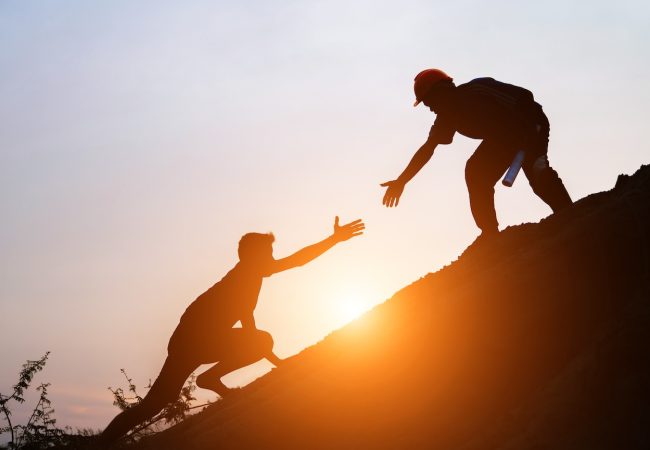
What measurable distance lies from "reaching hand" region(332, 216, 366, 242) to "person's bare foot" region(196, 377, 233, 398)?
185 centimetres

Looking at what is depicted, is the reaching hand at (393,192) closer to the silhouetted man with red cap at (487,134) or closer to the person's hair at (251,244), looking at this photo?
the silhouetted man with red cap at (487,134)

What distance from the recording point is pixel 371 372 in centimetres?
565

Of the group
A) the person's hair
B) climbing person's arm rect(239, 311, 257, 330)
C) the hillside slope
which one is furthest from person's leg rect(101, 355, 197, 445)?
the person's hair

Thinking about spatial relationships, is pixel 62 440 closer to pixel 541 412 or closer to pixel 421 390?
pixel 421 390

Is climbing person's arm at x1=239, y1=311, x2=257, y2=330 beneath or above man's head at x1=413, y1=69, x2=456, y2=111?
beneath

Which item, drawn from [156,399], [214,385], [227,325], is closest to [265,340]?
[227,325]

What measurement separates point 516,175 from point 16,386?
6676mm

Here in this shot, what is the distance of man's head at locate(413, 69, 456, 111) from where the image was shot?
7.35m

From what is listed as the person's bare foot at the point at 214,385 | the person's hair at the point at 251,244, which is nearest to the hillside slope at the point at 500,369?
the person's bare foot at the point at 214,385

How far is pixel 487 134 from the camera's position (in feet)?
23.7

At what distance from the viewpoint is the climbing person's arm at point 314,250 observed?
6945 mm

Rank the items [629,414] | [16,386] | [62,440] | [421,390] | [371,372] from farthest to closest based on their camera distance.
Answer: [16,386] < [62,440] < [371,372] < [421,390] < [629,414]

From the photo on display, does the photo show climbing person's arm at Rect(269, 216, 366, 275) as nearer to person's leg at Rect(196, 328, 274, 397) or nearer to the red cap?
person's leg at Rect(196, 328, 274, 397)

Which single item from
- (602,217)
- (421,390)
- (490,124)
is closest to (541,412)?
(421,390)
